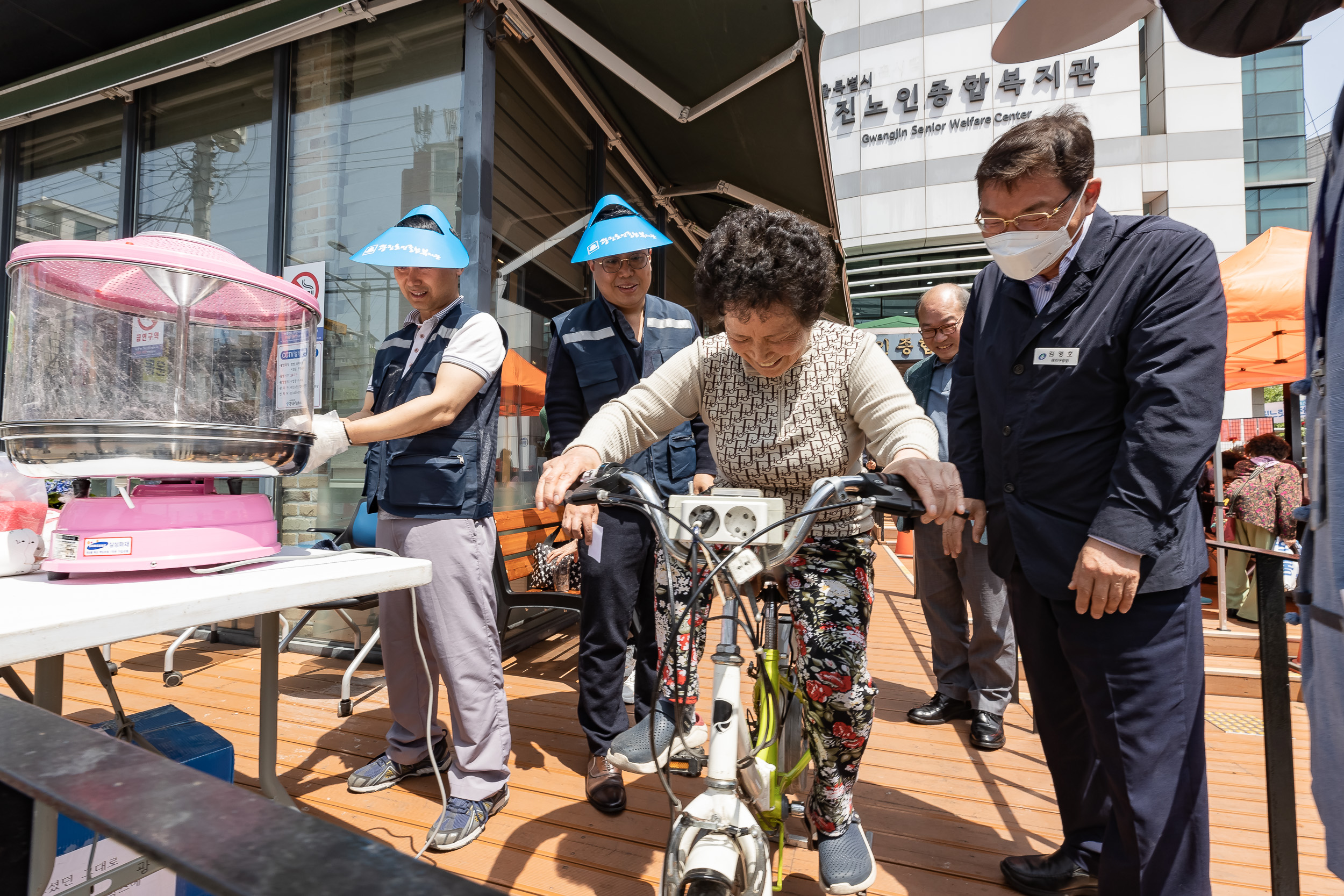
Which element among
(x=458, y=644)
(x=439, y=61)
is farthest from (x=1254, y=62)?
(x=458, y=644)

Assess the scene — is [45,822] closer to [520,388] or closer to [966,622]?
[966,622]

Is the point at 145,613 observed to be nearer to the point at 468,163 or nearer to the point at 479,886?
the point at 479,886

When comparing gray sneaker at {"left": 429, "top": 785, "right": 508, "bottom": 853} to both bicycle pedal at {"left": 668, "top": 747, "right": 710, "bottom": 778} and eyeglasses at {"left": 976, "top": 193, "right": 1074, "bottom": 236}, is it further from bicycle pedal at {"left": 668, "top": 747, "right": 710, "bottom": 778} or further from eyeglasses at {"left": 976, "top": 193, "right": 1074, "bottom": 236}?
eyeglasses at {"left": 976, "top": 193, "right": 1074, "bottom": 236}

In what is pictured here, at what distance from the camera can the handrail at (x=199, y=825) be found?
36 cm

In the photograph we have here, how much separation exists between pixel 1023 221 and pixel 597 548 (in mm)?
1666

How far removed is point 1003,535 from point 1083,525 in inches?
9.4

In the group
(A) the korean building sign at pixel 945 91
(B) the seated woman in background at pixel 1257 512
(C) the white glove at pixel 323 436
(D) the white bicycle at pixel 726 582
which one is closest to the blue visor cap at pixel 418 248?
(C) the white glove at pixel 323 436

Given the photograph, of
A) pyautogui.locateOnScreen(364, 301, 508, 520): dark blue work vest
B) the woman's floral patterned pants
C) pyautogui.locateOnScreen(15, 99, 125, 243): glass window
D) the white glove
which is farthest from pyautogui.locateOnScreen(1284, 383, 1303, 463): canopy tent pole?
pyautogui.locateOnScreen(15, 99, 125, 243): glass window

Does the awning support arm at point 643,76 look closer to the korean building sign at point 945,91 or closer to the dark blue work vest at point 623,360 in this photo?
the dark blue work vest at point 623,360

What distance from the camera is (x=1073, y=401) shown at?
1663 mm

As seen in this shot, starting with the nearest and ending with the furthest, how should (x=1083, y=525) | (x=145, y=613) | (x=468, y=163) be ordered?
(x=145, y=613), (x=1083, y=525), (x=468, y=163)

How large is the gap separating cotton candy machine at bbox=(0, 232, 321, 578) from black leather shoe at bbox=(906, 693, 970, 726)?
286cm

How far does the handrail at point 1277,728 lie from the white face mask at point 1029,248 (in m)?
0.81

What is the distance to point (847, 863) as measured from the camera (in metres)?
1.65
